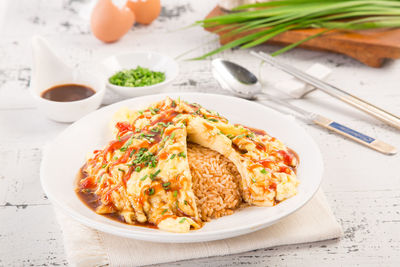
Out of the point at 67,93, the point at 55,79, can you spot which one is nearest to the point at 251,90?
the point at 67,93

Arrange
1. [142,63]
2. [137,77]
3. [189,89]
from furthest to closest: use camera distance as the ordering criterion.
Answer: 1. [142,63]
2. [189,89]
3. [137,77]

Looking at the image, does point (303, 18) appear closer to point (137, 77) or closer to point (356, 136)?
point (356, 136)

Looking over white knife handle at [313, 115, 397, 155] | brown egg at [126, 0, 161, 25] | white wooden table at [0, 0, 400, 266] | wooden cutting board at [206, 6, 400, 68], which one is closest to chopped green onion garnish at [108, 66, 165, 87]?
white wooden table at [0, 0, 400, 266]

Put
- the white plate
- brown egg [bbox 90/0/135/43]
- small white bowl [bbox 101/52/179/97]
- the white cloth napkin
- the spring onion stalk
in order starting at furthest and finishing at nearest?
brown egg [bbox 90/0/135/43] → the spring onion stalk → small white bowl [bbox 101/52/179/97] → the white cloth napkin → the white plate

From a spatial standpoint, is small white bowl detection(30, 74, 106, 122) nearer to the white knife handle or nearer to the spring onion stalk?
the spring onion stalk

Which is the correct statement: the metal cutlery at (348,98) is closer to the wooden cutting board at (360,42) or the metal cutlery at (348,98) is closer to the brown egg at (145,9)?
the wooden cutting board at (360,42)

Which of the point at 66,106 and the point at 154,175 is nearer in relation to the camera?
the point at 154,175

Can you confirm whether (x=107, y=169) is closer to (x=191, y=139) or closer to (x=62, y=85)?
(x=191, y=139)
